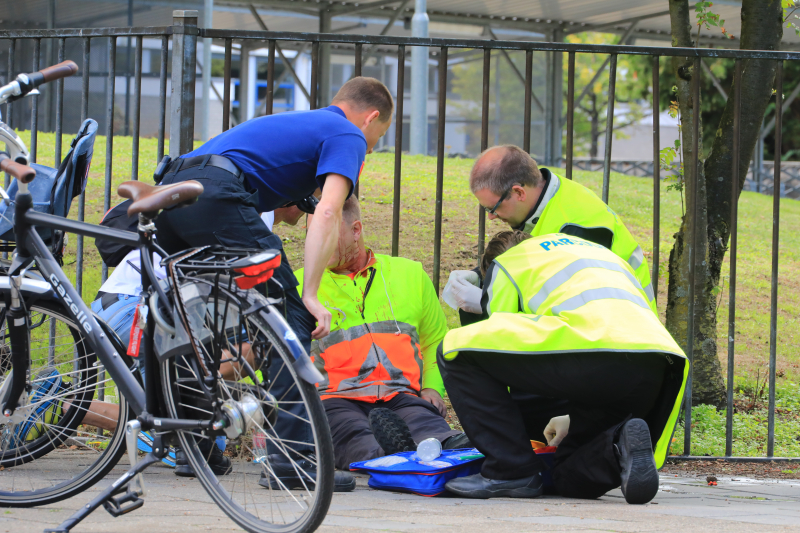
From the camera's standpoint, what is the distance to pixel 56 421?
2.87 meters

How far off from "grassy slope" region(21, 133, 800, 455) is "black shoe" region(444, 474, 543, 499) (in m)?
1.57

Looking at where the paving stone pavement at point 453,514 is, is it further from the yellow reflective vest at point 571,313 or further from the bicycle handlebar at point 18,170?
the bicycle handlebar at point 18,170

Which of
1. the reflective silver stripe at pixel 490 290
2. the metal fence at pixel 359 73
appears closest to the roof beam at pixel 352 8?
the metal fence at pixel 359 73

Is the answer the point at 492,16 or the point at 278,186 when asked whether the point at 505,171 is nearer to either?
the point at 278,186

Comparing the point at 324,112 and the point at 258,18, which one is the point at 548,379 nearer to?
the point at 324,112

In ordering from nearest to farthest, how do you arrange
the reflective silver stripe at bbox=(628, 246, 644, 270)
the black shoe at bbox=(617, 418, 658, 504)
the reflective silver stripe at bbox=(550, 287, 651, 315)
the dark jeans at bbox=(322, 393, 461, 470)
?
the black shoe at bbox=(617, 418, 658, 504)
the reflective silver stripe at bbox=(550, 287, 651, 315)
the dark jeans at bbox=(322, 393, 461, 470)
the reflective silver stripe at bbox=(628, 246, 644, 270)

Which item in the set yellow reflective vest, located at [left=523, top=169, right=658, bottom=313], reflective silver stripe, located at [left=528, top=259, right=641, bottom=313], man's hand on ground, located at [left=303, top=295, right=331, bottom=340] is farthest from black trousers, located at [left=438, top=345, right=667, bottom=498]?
yellow reflective vest, located at [left=523, top=169, right=658, bottom=313]

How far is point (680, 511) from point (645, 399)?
0.43m

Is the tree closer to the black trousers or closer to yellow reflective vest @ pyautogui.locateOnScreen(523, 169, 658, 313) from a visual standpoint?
yellow reflective vest @ pyautogui.locateOnScreen(523, 169, 658, 313)

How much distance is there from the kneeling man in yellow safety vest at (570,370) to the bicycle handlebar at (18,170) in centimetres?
150

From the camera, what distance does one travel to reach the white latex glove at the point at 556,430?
3400 mm

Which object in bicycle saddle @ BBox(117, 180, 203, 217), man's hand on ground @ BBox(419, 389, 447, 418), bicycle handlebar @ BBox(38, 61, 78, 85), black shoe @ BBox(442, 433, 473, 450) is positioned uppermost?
bicycle handlebar @ BBox(38, 61, 78, 85)

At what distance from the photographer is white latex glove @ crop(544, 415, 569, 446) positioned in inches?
134

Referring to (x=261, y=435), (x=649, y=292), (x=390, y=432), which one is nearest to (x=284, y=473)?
(x=261, y=435)
